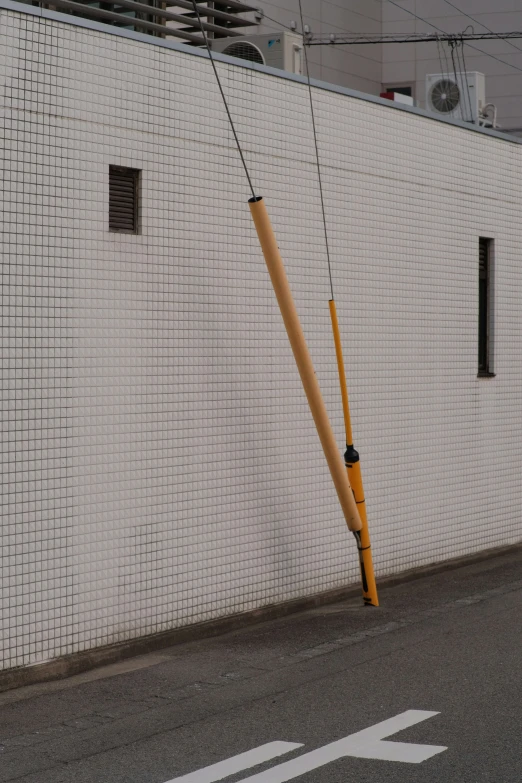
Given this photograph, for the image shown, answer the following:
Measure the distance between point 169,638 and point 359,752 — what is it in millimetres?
2833

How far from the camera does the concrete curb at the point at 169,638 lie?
7781 mm

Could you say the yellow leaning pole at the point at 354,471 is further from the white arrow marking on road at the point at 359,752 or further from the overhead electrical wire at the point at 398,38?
the overhead electrical wire at the point at 398,38

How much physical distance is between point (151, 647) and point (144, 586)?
1.45 ft

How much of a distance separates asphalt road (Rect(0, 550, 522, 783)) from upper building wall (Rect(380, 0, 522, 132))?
23.4 meters

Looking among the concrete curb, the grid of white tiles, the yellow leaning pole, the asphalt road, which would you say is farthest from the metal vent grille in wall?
the asphalt road

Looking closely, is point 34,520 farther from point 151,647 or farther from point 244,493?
point 244,493

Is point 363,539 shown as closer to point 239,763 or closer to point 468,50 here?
point 239,763

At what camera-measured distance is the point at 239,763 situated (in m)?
6.09

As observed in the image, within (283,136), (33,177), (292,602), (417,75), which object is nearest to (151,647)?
(292,602)

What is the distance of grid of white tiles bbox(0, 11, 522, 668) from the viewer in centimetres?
788

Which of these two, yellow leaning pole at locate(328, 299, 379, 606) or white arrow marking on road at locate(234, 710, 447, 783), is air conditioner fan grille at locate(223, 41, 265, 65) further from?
white arrow marking on road at locate(234, 710, 447, 783)

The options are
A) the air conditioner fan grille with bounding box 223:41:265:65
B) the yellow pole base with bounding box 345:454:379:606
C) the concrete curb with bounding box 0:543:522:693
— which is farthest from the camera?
the air conditioner fan grille with bounding box 223:41:265:65

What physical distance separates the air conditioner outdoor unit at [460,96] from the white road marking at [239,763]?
10.6 meters

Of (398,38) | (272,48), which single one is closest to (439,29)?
(398,38)
